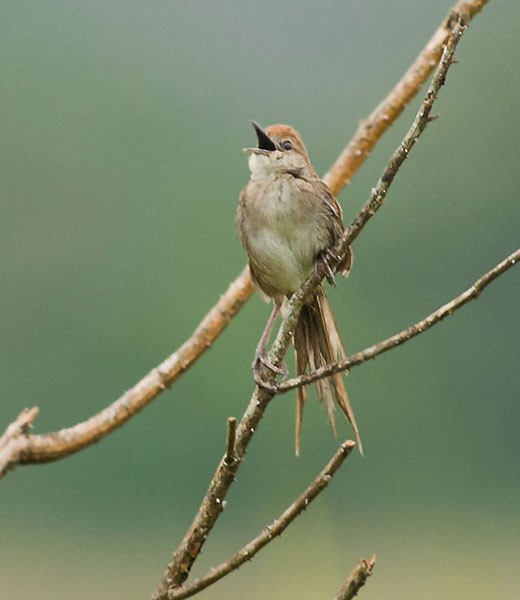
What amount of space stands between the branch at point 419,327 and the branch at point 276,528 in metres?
0.15

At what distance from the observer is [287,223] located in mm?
2613

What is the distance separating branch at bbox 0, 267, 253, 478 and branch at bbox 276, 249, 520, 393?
0.40 m

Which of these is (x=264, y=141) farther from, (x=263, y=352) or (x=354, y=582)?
(x=354, y=582)

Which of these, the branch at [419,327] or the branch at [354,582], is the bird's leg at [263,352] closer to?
the branch at [419,327]

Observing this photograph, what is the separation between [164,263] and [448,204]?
2.63m

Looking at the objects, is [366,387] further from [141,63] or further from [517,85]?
[141,63]

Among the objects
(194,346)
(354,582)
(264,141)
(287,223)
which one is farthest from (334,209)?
(354,582)

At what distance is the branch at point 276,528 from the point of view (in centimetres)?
147

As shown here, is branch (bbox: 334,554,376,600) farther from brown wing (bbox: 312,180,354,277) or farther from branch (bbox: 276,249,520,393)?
brown wing (bbox: 312,180,354,277)

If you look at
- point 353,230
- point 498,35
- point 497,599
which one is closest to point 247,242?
point 353,230

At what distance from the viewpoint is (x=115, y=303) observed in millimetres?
11008

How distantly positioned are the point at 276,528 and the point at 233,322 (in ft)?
23.5

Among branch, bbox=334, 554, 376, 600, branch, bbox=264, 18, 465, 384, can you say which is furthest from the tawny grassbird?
branch, bbox=334, 554, 376, 600

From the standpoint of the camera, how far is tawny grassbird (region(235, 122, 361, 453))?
97.4 inches
